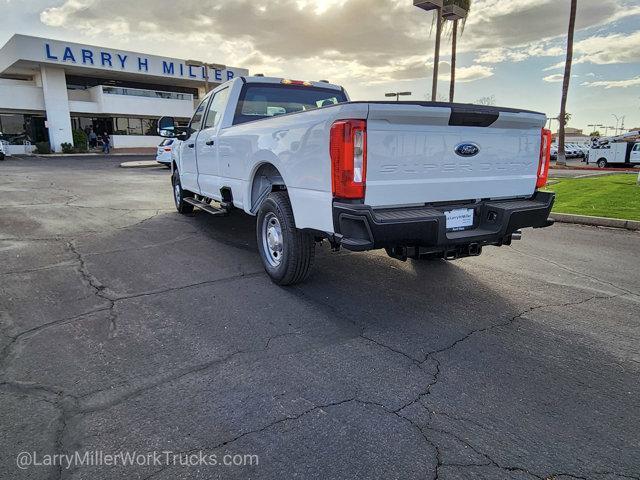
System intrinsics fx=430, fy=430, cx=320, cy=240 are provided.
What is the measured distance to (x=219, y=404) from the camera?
2.56 meters

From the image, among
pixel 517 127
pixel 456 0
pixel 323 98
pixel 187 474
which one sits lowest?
pixel 187 474

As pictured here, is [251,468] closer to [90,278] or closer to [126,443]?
[126,443]

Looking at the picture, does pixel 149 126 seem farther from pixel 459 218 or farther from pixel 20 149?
pixel 459 218

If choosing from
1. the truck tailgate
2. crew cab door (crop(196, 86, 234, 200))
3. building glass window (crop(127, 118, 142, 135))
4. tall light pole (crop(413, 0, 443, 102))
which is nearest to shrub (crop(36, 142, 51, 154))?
building glass window (crop(127, 118, 142, 135))

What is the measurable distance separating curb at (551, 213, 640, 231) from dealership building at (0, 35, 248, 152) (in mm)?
29297

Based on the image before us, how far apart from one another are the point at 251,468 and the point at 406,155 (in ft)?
8.14

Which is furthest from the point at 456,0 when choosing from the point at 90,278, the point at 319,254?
the point at 90,278

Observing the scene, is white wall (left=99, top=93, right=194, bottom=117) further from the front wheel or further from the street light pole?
the front wheel

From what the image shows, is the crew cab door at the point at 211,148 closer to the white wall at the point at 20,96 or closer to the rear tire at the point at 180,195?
the rear tire at the point at 180,195

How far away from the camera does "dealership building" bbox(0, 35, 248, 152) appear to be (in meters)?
33.5

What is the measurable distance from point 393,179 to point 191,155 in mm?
4848

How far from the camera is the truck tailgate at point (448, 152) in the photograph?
3.34m

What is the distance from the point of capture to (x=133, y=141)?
40688 mm

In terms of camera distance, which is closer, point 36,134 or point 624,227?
point 624,227
